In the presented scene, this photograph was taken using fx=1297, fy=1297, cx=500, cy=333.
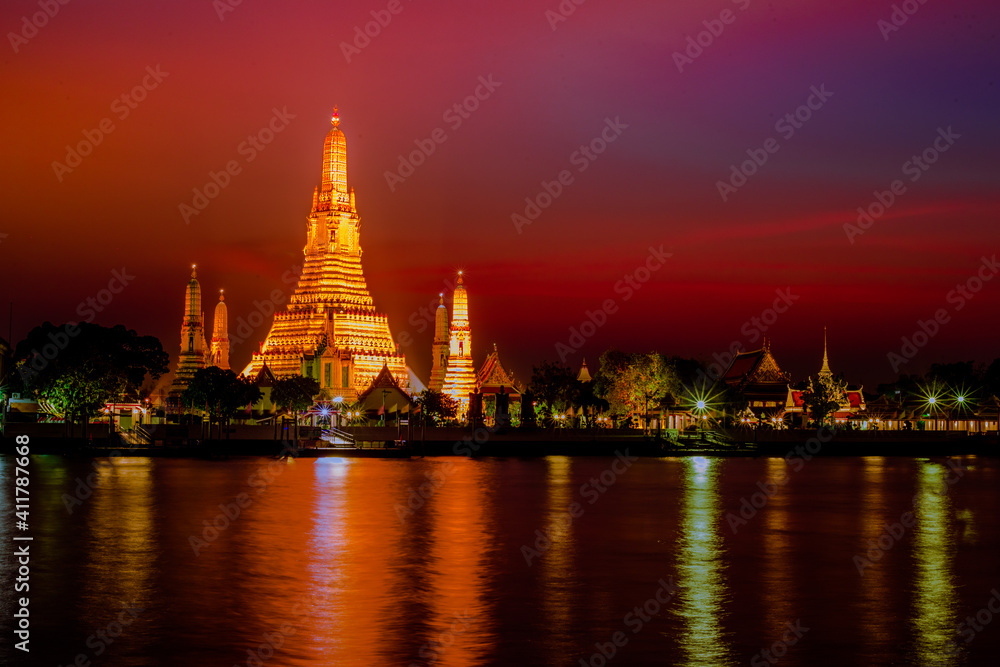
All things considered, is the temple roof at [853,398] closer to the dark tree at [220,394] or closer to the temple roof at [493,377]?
the temple roof at [493,377]

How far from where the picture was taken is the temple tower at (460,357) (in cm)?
11262

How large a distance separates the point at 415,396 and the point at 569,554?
77352 millimetres

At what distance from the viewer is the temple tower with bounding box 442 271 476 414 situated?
112625mm

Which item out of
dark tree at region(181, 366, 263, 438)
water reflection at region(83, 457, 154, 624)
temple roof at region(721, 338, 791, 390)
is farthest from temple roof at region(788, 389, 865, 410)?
water reflection at region(83, 457, 154, 624)

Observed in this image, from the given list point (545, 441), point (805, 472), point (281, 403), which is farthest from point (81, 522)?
point (281, 403)

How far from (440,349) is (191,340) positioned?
80.9ft

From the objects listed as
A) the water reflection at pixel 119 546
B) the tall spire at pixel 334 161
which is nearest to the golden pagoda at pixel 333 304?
the tall spire at pixel 334 161

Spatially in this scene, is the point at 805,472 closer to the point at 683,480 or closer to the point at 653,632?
the point at 683,480

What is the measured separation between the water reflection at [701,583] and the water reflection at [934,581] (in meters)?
3.36

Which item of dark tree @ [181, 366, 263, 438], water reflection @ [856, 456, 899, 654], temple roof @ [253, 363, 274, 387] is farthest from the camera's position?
temple roof @ [253, 363, 274, 387]

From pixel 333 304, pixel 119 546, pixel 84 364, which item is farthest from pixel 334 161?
pixel 119 546

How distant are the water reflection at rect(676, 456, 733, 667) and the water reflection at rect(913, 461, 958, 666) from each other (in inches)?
132

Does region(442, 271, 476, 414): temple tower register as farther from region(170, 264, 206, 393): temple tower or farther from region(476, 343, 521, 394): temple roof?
region(170, 264, 206, 393): temple tower

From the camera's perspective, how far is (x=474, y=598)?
25.9 metres
